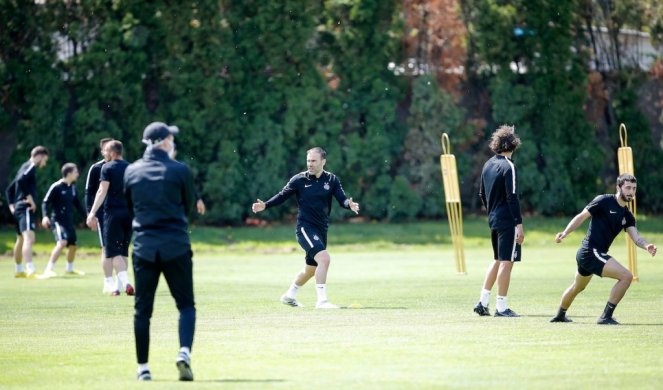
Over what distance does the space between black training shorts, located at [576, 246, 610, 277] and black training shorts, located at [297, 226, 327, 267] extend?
425 cm

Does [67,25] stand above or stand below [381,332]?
above

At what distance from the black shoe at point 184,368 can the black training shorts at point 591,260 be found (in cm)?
634

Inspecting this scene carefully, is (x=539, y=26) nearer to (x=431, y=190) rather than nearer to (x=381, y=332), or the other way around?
(x=431, y=190)

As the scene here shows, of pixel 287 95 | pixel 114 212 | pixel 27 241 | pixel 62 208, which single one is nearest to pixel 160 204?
pixel 114 212

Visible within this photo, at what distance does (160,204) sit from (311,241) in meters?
7.43

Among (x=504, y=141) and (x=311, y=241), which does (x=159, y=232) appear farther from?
(x=311, y=241)

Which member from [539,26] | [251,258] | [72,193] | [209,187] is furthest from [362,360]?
[539,26]

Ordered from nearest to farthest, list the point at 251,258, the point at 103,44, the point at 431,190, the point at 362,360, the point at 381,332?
1. the point at 362,360
2. the point at 381,332
3. the point at 251,258
4. the point at 103,44
5. the point at 431,190

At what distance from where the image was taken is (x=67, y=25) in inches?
1726

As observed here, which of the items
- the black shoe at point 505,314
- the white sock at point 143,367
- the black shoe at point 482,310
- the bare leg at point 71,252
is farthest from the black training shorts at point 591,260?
the bare leg at point 71,252

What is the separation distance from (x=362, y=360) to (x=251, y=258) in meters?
23.4

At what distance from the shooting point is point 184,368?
1126 centimetres

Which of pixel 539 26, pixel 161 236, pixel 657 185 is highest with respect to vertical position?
pixel 539 26

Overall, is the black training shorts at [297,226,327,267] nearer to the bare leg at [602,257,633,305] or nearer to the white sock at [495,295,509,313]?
the white sock at [495,295,509,313]
